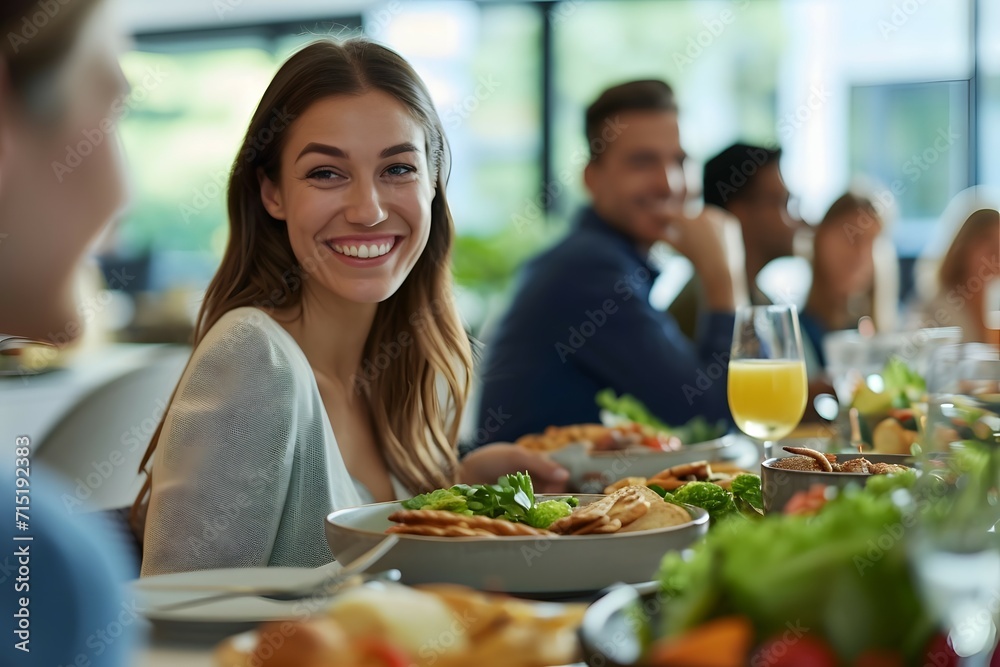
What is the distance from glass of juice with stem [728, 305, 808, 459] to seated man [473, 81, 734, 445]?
3.41 feet

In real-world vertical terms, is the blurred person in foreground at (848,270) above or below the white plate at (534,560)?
above

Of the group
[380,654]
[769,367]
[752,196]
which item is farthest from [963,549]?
[752,196]

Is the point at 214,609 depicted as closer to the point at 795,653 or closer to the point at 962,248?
the point at 795,653

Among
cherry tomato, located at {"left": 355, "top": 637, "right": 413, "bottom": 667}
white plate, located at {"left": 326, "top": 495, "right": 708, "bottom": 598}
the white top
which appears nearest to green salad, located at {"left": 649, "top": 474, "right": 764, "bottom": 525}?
white plate, located at {"left": 326, "top": 495, "right": 708, "bottom": 598}

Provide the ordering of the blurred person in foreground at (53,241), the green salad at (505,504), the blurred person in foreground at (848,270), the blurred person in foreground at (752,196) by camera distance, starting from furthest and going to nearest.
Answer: the blurred person in foreground at (848,270) → the blurred person in foreground at (752,196) → the green salad at (505,504) → the blurred person in foreground at (53,241)

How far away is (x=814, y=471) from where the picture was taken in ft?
3.14

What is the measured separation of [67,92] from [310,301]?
1283 millimetres

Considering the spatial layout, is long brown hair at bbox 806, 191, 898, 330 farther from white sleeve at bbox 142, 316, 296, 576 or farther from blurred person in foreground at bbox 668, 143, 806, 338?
white sleeve at bbox 142, 316, 296, 576

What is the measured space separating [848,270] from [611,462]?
3.18 meters

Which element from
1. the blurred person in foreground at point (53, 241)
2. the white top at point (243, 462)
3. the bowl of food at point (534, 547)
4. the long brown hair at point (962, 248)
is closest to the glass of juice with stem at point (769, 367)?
the white top at point (243, 462)

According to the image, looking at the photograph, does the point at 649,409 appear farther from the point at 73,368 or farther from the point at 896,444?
the point at 73,368

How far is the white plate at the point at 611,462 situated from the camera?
1645 millimetres

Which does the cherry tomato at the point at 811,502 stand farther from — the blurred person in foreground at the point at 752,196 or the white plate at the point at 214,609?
the blurred person in foreground at the point at 752,196

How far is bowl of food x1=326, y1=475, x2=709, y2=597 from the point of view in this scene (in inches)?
35.8
